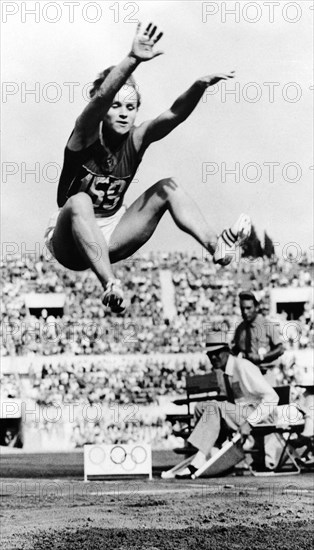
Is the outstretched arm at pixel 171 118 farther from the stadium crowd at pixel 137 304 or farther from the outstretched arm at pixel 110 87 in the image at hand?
the stadium crowd at pixel 137 304

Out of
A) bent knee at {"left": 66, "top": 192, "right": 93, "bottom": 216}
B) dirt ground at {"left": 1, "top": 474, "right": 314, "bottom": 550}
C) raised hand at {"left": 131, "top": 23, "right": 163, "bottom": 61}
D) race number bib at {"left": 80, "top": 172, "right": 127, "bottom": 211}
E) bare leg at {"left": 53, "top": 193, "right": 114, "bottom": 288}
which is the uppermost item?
raised hand at {"left": 131, "top": 23, "right": 163, "bottom": 61}

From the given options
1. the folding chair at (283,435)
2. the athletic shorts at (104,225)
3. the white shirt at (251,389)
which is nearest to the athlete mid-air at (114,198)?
the athletic shorts at (104,225)

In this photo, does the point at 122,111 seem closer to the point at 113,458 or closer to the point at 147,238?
the point at 147,238

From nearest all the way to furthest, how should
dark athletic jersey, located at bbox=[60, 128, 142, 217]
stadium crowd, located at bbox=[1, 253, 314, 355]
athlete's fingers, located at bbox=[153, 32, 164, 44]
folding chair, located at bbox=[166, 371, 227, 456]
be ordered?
athlete's fingers, located at bbox=[153, 32, 164, 44] < dark athletic jersey, located at bbox=[60, 128, 142, 217] < stadium crowd, located at bbox=[1, 253, 314, 355] < folding chair, located at bbox=[166, 371, 227, 456]

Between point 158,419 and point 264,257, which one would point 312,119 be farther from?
point 158,419

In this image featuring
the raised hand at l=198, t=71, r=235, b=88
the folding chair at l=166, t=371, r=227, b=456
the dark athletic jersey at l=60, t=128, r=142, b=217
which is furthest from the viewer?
the folding chair at l=166, t=371, r=227, b=456

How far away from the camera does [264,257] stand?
8.51 meters

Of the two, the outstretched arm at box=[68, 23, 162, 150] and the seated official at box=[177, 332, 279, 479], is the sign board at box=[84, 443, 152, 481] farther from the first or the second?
the outstretched arm at box=[68, 23, 162, 150]

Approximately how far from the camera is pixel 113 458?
27.5 ft

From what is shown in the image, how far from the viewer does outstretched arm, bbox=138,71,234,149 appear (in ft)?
27.0

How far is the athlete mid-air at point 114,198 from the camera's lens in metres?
8.13

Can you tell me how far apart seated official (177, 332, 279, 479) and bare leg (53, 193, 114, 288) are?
43.6 inches

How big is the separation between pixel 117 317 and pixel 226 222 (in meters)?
1.11

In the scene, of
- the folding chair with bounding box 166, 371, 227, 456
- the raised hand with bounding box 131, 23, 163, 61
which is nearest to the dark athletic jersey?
the raised hand with bounding box 131, 23, 163, 61
